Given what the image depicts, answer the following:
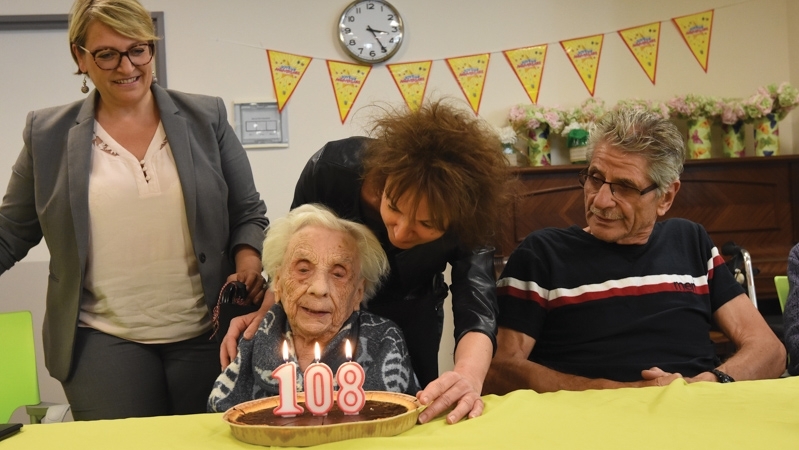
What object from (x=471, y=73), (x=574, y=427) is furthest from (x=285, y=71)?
(x=574, y=427)

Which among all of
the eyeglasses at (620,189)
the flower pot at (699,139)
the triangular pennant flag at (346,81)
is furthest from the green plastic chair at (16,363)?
the flower pot at (699,139)

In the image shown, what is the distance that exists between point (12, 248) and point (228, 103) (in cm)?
248

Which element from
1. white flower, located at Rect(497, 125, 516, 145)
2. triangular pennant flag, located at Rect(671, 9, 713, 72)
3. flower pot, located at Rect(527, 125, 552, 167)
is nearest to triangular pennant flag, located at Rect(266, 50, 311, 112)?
white flower, located at Rect(497, 125, 516, 145)

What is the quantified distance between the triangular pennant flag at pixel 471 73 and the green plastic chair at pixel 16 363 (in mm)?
2916

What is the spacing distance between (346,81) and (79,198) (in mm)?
2759

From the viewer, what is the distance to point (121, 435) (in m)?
1.38

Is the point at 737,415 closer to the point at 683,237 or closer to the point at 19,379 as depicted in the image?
the point at 683,237

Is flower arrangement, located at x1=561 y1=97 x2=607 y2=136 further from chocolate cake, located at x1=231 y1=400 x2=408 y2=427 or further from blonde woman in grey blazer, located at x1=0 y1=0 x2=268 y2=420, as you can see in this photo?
chocolate cake, located at x1=231 y1=400 x2=408 y2=427

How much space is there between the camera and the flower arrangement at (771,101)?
4.44 meters

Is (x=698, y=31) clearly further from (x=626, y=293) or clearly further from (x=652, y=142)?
(x=626, y=293)

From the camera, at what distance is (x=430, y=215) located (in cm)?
170

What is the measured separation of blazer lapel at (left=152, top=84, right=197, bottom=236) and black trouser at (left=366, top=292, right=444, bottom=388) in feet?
1.89

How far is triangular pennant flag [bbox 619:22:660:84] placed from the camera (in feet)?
15.7

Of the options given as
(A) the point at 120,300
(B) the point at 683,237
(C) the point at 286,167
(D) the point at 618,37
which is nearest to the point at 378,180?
(A) the point at 120,300
